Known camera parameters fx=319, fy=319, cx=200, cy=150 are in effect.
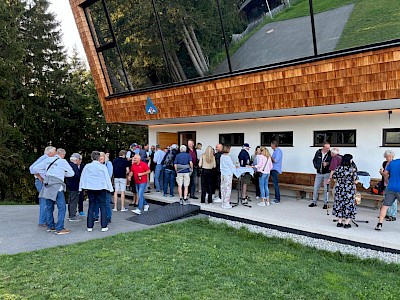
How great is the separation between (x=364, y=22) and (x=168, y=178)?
268 inches

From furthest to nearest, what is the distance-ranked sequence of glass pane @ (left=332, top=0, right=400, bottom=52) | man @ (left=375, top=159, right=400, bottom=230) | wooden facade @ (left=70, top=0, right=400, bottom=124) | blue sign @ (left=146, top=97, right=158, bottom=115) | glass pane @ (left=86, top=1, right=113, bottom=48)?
glass pane @ (left=86, top=1, right=113, bottom=48), blue sign @ (left=146, top=97, right=158, bottom=115), glass pane @ (left=332, top=0, right=400, bottom=52), wooden facade @ (left=70, top=0, right=400, bottom=124), man @ (left=375, top=159, right=400, bottom=230)

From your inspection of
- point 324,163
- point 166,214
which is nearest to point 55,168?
point 166,214

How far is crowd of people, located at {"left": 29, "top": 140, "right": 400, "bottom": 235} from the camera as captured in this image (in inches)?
235

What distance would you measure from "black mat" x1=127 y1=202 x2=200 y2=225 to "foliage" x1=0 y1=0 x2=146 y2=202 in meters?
10.5

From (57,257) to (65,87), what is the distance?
17.5m

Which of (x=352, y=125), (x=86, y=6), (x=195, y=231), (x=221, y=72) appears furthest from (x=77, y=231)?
(x=86, y=6)

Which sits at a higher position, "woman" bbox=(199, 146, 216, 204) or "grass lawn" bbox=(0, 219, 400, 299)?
"woman" bbox=(199, 146, 216, 204)

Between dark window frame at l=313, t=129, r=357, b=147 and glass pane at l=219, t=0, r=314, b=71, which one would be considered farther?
dark window frame at l=313, t=129, r=357, b=147

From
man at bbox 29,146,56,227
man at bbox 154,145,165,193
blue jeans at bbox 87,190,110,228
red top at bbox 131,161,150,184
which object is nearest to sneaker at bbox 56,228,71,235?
blue jeans at bbox 87,190,110,228

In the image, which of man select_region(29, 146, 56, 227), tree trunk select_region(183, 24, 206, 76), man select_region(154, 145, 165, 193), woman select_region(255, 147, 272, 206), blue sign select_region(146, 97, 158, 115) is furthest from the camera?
blue sign select_region(146, 97, 158, 115)

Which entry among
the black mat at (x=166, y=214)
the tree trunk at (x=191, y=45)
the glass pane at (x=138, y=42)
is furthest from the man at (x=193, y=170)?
the glass pane at (x=138, y=42)

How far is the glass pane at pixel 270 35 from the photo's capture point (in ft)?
26.9

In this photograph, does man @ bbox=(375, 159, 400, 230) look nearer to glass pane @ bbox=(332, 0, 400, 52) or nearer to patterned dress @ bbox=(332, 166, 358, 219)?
patterned dress @ bbox=(332, 166, 358, 219)

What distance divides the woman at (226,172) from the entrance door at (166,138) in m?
7.02
